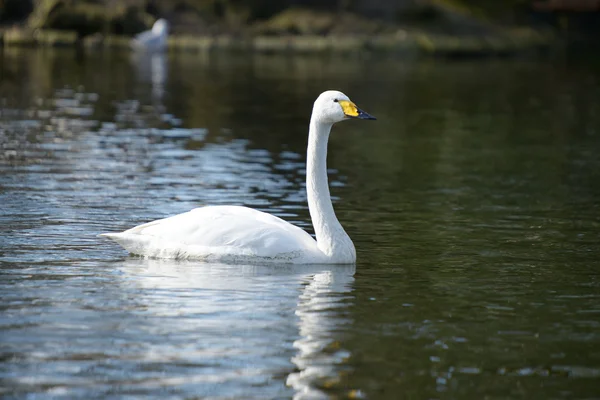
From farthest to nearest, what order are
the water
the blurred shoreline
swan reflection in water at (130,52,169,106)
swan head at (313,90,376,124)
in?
the blurred shoreline, swan reflection in water at (130,52,169,106), swan head at (313,90,376,124), the water

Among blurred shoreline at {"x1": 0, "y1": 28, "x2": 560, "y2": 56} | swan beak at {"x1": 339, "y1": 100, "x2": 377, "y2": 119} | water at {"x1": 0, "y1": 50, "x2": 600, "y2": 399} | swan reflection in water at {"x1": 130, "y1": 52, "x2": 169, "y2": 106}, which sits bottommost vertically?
water at {"x1": 0, "y1": 50, "x2": 600, "y2": 399}

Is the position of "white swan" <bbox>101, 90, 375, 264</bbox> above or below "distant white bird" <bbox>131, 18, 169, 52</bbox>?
below

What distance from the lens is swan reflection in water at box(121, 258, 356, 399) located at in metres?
7.78

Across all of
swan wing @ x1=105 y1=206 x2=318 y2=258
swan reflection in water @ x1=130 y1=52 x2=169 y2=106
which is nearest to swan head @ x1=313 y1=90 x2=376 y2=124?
swan wing @ x1=105 y1=206 x2=318 y2=258

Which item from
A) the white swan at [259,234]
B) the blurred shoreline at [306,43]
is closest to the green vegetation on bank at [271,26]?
the blurred shoreline at [306,43]

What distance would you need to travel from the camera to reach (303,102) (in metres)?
32.2

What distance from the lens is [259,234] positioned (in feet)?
36.5

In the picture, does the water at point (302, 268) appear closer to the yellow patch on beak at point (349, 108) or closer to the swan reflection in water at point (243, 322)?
the swan reflection in water at point (243, 322)

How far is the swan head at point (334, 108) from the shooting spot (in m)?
11.3

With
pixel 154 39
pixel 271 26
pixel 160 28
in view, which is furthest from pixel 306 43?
pixel 154 39

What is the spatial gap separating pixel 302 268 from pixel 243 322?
2225mm

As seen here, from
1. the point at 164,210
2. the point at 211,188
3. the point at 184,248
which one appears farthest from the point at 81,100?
the point at 184,248

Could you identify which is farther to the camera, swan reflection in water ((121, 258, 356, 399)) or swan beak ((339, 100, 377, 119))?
swan beak ((339, 100, 377, 119))

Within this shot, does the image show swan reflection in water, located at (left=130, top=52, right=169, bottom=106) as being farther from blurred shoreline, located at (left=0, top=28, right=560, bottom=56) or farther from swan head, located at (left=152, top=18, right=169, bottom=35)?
blurred shoreline, located at (left=0, top=28, right=560, bottom=56)
